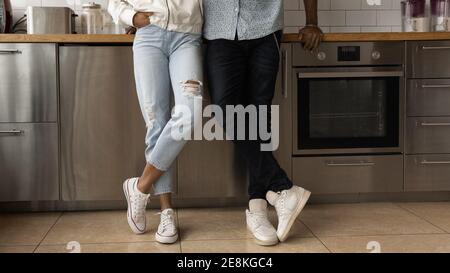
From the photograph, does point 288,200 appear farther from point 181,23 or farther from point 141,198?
point 181,23

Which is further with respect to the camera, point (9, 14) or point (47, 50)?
point (9, 14)

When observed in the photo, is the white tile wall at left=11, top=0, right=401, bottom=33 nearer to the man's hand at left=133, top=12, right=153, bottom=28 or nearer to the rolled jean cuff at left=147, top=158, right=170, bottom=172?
the man's hand at left=133, top=12, right=153, bottom=28

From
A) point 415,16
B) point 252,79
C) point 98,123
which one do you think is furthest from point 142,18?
point 415,16

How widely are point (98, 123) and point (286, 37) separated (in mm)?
1047

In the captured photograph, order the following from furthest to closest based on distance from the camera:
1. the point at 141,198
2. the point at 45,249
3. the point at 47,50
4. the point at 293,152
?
the point at 293,152 < the point at 47,50 < the point at 141,198 < the point at 45,249

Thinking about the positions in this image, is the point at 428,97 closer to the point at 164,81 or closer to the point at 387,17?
the point at 387,17

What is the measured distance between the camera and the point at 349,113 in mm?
3076

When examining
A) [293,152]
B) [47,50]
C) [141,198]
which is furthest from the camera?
[293,152]

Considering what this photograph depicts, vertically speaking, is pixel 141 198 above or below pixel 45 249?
above

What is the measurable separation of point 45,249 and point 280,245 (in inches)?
38.2

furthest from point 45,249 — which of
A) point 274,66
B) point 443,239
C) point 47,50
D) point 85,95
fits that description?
point 443,239

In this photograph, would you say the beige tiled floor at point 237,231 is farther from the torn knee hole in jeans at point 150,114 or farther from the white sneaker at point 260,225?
the torn knee hole in jeans at point 150,114

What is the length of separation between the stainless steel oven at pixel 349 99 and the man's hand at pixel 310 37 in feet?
0.15

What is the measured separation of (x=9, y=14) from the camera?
3211 mm
